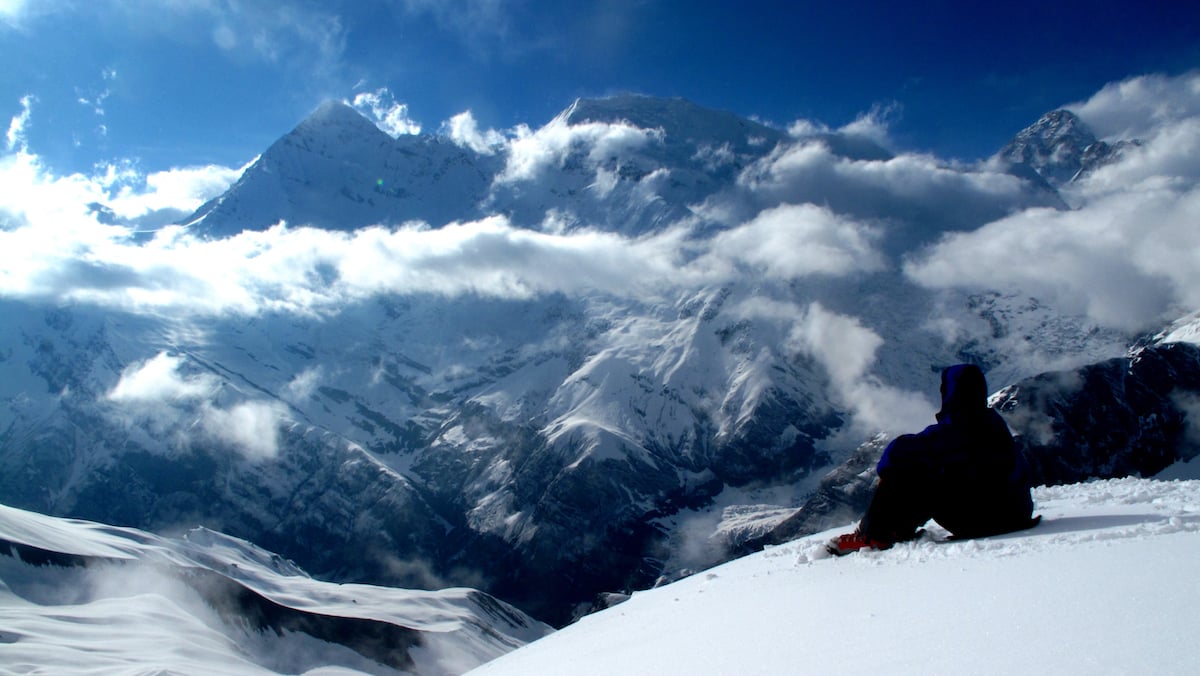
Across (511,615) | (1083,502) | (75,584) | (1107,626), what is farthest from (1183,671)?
(511,615)

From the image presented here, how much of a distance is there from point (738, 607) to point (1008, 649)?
16.4ft

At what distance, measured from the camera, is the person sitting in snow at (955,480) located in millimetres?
12352

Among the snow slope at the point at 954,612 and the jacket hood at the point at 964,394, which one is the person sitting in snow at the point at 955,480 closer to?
the jacket hood at the point at 964,394

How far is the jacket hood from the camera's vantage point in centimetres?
1298

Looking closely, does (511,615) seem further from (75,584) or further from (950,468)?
(950,468)

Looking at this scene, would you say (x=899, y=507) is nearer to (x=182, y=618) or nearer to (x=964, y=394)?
(x=964, y=394)

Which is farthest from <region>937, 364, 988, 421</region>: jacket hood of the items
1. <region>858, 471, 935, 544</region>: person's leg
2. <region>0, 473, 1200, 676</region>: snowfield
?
<region>0, 473, 1200, 676</region>: snowfield

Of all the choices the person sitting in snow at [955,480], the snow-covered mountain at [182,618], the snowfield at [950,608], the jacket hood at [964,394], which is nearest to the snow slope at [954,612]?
the snowfield at [950,608]

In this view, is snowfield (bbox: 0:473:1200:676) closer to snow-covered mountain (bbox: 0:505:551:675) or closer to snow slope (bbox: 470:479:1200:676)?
snow slope (bbox: 470:479:1200:676)

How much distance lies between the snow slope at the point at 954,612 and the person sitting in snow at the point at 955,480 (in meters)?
0.55

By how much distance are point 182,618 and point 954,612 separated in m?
123

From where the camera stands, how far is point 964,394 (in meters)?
13.0

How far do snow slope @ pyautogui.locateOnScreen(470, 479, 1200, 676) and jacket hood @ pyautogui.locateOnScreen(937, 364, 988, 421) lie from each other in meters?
2.01

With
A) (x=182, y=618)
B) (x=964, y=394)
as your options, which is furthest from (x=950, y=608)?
(x=182, y=618)
